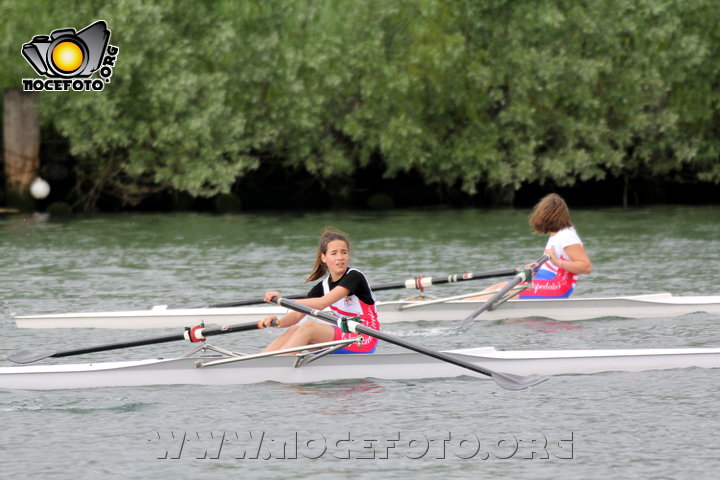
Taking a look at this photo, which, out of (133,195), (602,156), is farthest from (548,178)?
(133,195)

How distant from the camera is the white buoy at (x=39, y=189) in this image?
112 feet

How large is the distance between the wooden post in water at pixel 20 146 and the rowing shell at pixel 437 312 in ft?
72.7

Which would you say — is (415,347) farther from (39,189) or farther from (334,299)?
(39,189)

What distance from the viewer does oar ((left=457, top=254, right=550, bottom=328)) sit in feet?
42.3

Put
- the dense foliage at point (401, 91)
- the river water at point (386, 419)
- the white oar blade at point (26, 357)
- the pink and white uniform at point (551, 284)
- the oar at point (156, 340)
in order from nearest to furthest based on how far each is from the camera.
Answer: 1. the river water at point (386, 419)
2. the oar at point (156, 340)
3. the white oar blade at point (26, 357)
4. the pink and white uniform at point (551, 284)
5. the dense foliage at point (401, 91)

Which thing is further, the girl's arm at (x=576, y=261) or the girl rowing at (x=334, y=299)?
the girl's arm at (x=576, y=261)

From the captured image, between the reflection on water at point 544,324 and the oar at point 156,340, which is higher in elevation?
the oar at point 156,340

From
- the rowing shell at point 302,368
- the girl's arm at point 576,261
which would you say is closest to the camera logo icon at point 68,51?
the girl's arm at point 576,261

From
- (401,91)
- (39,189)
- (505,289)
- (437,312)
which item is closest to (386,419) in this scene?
(505,289)

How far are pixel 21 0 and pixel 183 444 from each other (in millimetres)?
27103

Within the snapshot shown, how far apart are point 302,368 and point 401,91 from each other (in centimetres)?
2622

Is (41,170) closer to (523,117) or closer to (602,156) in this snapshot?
(523,117)

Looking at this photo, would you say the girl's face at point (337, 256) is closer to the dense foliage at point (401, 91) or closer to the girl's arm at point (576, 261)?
the girl's arm at point (576, 261)

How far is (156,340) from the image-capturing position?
10.3 meters
